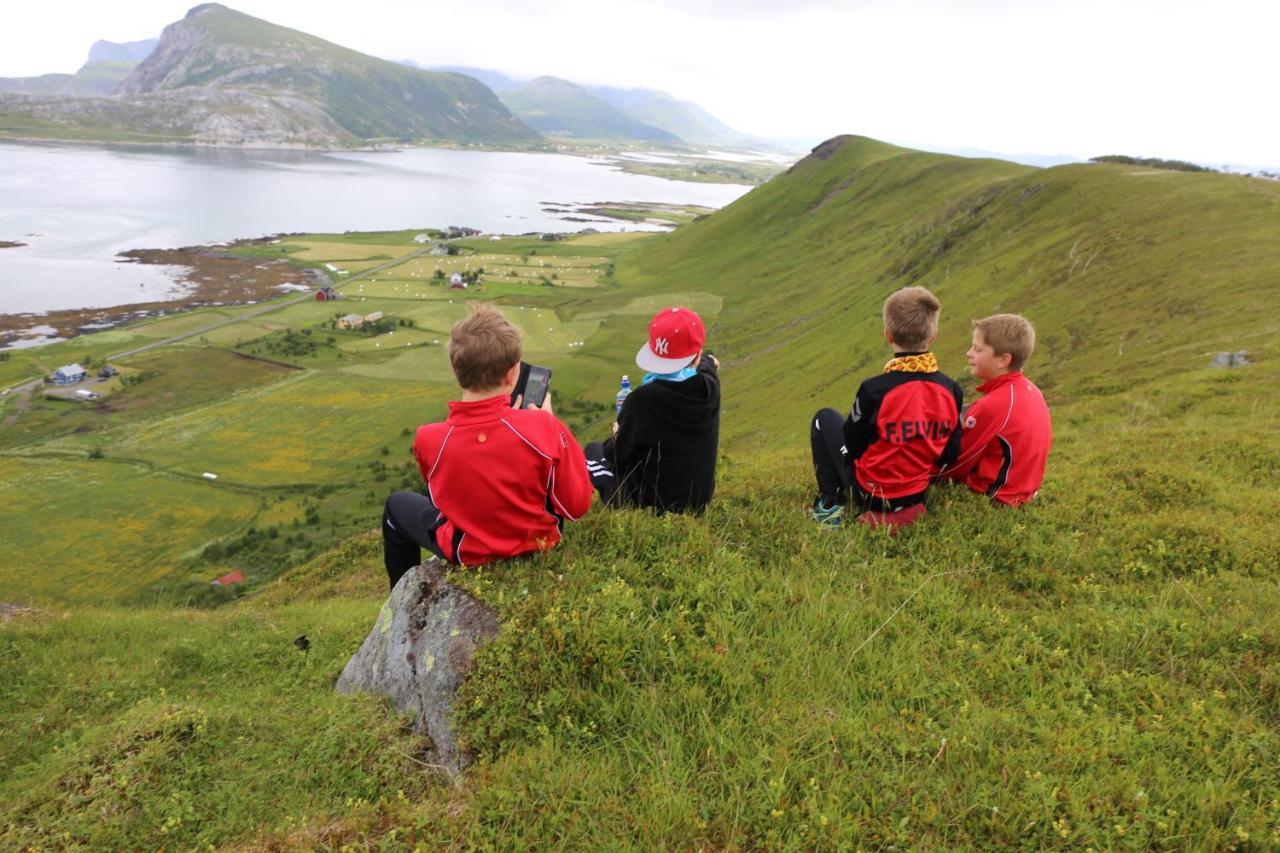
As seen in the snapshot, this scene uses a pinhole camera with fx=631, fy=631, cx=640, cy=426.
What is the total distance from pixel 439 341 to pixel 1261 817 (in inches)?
3812

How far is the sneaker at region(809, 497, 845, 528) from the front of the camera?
7.51 metres

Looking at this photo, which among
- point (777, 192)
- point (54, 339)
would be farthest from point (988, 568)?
point (777, 192)

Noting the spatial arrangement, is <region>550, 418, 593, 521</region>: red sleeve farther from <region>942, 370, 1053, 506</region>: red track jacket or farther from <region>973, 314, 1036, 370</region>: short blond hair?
<region>973, 314, 1036, 370</region>: short blond hair

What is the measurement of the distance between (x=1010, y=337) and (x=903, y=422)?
1.74 meters

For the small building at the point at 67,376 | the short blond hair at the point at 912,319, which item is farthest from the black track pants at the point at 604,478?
the small building at the point at 67,376

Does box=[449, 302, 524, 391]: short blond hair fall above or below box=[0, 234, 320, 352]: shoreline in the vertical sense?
above

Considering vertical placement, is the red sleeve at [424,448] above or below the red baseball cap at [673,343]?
below

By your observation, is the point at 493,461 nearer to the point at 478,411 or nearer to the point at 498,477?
the point at 498,477

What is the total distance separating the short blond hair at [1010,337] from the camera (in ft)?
23.7

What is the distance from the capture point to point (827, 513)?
304 inches

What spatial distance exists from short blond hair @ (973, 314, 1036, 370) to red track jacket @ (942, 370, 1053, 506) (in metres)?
0.31

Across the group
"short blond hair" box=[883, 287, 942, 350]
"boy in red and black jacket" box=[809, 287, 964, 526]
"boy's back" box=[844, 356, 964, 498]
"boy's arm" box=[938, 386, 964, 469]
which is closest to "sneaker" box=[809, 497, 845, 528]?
"boy in red and black jacket" box=[809, 287, 964, 526]

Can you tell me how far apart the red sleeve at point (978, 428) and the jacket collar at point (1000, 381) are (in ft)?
0.52

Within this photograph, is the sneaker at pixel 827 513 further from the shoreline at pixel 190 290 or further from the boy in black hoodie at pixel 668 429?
the shoreline at pixel 190 290
